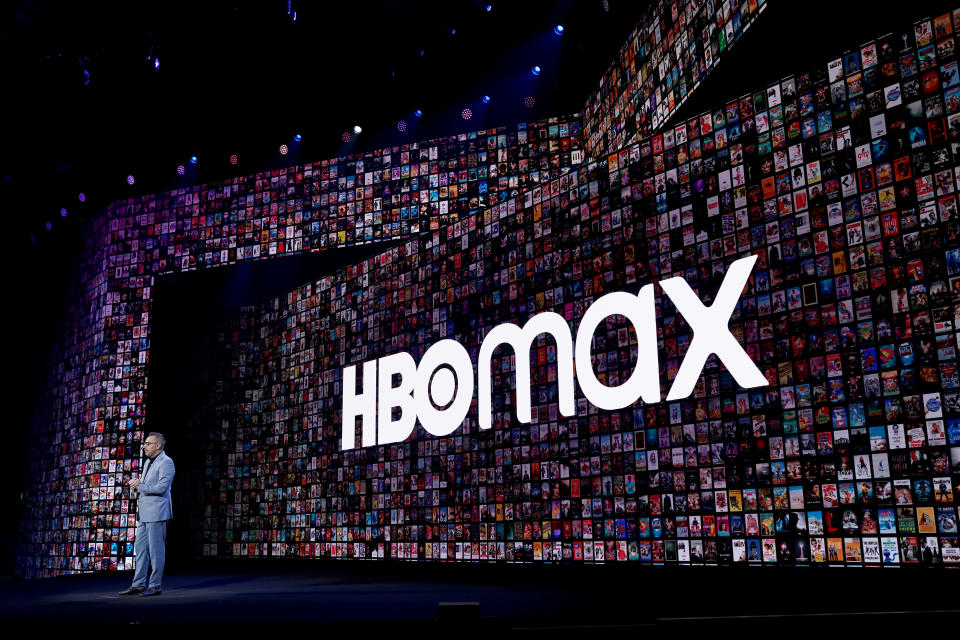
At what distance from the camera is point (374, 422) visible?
8672mm

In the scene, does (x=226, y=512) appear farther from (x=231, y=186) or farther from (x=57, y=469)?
(x=231, y=186)

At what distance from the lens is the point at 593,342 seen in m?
6.44

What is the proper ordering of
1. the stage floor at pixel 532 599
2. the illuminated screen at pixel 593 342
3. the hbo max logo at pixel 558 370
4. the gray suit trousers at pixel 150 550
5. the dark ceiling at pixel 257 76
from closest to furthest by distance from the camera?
1. the stage floor at pixel 532 599
2. the illuminated screen at pixel 593 342
3. the hbo max logo at pixel 558 370
4. the gray suit trousers at pixel 150 550
5. the dark ceiling at pixel 257 76

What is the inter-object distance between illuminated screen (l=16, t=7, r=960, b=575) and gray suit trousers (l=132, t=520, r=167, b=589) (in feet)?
8.66

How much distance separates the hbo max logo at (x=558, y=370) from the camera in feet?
18.1

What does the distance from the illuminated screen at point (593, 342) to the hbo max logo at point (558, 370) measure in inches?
3.8

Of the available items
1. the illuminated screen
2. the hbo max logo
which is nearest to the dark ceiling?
the illuminated screen

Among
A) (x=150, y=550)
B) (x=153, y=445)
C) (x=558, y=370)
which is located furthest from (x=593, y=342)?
(x=150, y=550)

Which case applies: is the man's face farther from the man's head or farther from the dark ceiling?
the dark ceiling

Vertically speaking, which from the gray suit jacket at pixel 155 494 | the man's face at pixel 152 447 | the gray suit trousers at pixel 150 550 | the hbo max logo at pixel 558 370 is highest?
the hbo max logo at pixel 558 370

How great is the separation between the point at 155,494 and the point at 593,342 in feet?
11.6

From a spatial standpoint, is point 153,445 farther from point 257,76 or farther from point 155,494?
point 257,76

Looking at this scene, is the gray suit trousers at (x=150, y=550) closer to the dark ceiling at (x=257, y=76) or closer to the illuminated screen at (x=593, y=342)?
the illuminated screen at (x=593, y=342)

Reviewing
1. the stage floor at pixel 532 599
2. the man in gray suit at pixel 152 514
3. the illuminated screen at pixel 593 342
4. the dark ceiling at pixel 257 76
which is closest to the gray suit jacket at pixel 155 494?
the man in gray suit at pixel 152 514
